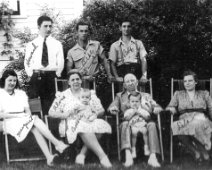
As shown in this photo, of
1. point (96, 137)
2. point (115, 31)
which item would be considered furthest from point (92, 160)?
point (115, 31)

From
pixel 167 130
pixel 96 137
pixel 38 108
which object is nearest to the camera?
pixel 96 137

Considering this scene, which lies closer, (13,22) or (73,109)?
(73,109)

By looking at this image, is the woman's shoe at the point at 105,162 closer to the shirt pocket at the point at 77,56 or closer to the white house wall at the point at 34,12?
the shirt pocket at the point at 77,56

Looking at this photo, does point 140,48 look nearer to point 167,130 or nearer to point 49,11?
point 167,130

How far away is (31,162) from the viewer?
18.8 ft

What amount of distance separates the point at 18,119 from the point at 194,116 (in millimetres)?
2057

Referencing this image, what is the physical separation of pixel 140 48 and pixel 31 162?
7.07 feet

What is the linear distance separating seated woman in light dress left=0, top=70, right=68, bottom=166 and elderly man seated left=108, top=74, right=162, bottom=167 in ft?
2.27

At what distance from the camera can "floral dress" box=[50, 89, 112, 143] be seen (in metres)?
5.51


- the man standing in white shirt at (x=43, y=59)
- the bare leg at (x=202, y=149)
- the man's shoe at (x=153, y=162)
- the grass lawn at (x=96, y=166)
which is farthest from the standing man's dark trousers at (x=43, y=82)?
the bare leg at (x=202, y=149)

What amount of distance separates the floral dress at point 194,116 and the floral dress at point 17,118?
1.70 meters

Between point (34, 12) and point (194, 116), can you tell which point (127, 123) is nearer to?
point (194, 116)

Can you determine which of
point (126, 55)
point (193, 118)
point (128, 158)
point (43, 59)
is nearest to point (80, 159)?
point (128, 158)

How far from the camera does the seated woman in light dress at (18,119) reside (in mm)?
5559
